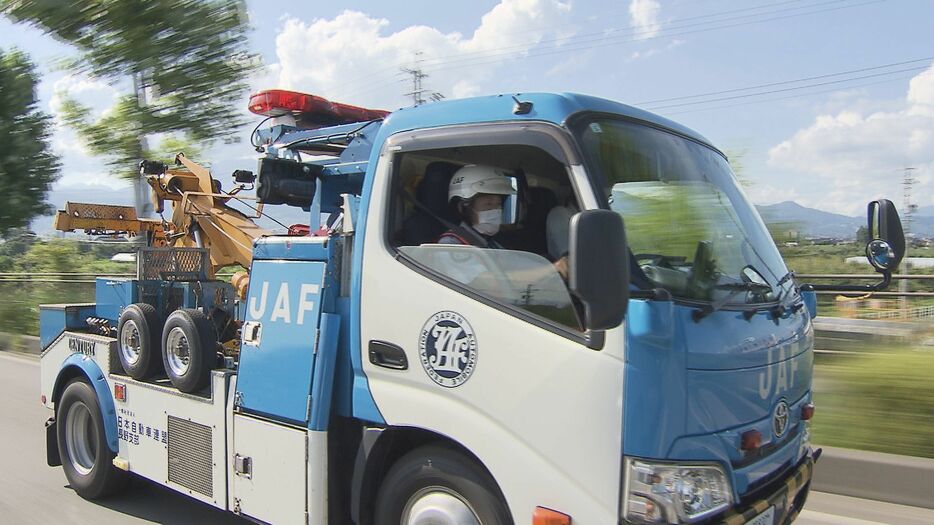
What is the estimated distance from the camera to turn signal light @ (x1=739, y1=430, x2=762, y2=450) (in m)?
2.75

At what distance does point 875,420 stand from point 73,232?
6.76 metres

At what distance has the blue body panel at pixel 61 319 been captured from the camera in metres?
5.51

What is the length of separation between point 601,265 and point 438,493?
134cm

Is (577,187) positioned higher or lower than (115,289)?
higher

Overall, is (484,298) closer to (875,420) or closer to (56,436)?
(875,420)

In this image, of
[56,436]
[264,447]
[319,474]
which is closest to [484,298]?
[319,474]

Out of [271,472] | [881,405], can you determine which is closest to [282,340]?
[271,472]

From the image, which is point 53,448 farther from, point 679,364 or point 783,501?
point 783,501

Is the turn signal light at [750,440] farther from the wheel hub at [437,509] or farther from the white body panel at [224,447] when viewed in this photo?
the white body panel at [224,447]

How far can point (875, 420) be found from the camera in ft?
16.9

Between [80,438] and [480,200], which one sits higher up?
[480,200]

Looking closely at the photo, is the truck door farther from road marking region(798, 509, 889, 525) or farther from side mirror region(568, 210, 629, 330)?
road marking region(798, 509, 889, 525)

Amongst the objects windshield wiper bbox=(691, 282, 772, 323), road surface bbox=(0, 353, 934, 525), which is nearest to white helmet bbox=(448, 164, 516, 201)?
windshield wiper bbox=(691, 282, 772, 323)

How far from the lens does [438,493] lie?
300cm
